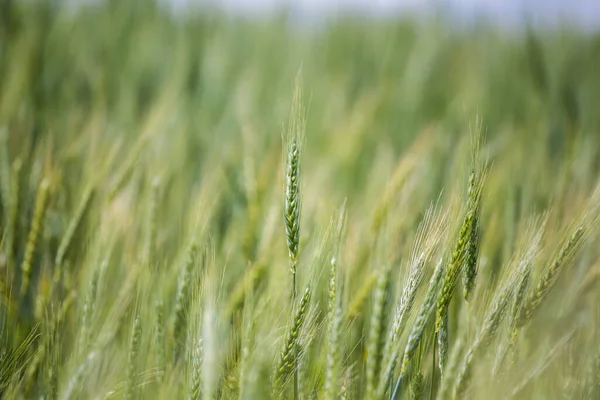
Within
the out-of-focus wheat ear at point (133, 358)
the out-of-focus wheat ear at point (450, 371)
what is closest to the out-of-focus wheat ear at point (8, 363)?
the out-of-focus wheat ear at point (133, 358)

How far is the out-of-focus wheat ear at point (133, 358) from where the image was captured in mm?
524

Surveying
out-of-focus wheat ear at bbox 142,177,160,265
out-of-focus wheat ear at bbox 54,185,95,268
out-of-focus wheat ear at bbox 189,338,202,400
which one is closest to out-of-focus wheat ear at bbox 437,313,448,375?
out-of-focus wheat ear at bbox 189,338,202,400

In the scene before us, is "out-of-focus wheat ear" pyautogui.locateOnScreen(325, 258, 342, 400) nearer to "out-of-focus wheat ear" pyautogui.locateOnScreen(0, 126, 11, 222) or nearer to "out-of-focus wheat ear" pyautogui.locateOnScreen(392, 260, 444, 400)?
"out-of-focus wheat ear" pyautogui.locateOnScreen(392, 260, 444, 400)

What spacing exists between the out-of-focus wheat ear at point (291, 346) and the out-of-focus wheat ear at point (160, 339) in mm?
159

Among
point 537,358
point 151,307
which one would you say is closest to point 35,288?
point 151,307

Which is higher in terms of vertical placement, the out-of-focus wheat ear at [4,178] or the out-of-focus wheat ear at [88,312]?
the out-of-focus wheat ear at [4,178]

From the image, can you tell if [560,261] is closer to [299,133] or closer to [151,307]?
[299,133]

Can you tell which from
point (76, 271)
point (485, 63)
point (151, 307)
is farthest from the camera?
point (485, 63)

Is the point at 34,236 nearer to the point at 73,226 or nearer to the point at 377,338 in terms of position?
the point at 73,226

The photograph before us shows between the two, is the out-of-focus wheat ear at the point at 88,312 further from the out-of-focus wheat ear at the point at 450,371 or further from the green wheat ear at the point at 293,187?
the out-of-focus wheat ear at the point at 450,371

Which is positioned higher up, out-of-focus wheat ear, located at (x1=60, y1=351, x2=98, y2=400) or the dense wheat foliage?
the dense wheat foliage

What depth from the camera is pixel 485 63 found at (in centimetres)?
186

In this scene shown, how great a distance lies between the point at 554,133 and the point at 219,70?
1068 millimetres

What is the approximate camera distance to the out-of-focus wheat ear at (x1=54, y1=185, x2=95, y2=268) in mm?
731
